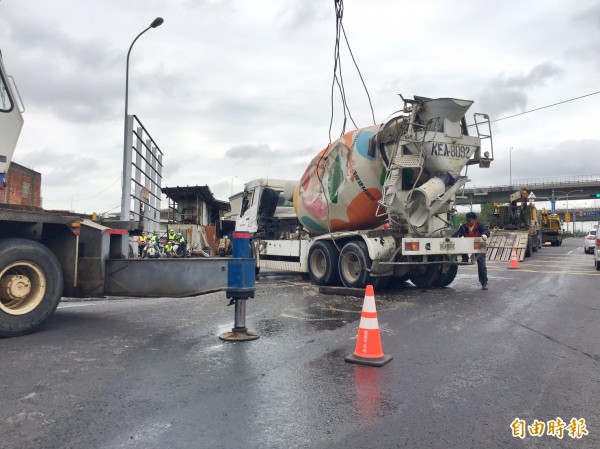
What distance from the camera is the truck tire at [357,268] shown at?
9.36 m

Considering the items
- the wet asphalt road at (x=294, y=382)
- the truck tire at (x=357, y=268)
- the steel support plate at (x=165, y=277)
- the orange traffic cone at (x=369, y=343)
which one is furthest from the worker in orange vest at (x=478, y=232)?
the steel support plate at (x=165, y=277)

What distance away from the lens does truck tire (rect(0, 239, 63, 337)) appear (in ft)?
17.4

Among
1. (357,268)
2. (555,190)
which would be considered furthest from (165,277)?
(555,190)

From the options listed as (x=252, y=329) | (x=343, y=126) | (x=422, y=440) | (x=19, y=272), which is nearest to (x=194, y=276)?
(x=252, y=329)

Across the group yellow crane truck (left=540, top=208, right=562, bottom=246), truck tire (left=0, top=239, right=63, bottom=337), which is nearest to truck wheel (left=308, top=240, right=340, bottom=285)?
truck tire (left=0, top=239, right=63, bottom=337)

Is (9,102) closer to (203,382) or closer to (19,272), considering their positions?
(19,272)

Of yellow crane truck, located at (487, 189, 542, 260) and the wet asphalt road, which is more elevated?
yellow crane truck, located at (487, 189, 542, 260)

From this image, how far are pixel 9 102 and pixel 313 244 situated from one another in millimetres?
6718

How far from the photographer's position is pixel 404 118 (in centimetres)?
897

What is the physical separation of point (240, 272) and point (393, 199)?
4.34m

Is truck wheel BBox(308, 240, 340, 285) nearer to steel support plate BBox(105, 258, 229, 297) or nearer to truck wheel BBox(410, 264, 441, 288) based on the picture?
truck wheel BBox(410, 264, 441, 288)

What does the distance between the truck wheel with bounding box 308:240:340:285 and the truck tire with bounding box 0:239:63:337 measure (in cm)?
589

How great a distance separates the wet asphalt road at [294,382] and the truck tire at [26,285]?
0.21 meters

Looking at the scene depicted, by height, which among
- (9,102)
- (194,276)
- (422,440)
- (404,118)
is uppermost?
(404,118)
